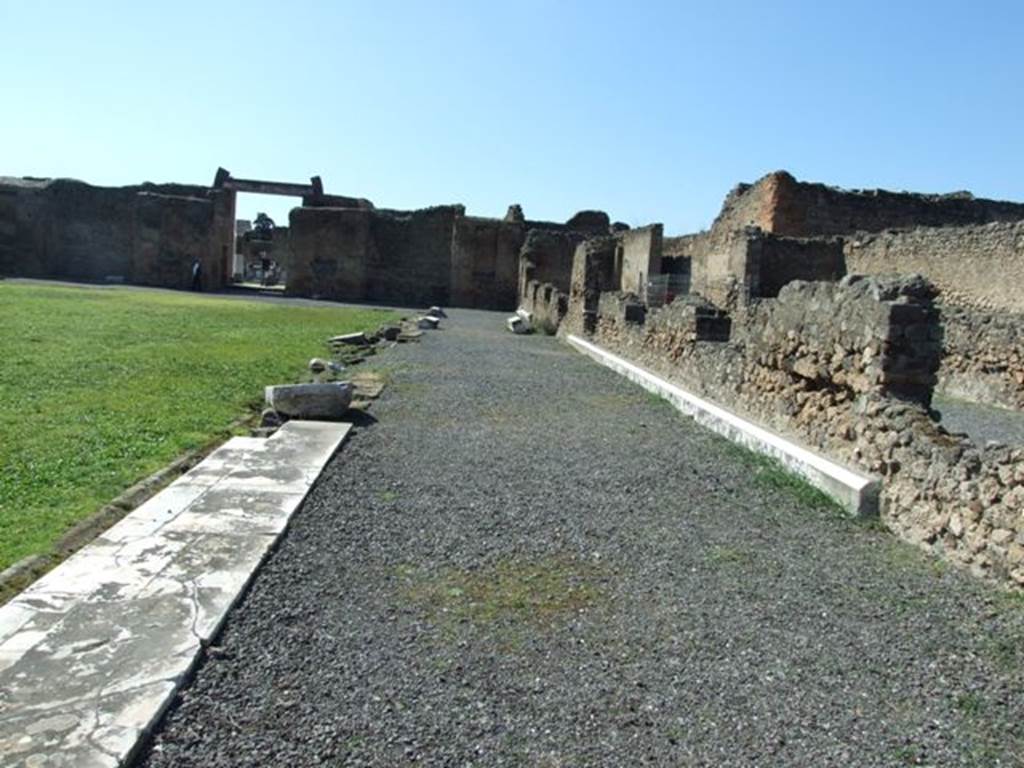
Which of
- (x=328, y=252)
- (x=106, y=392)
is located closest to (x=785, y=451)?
(x=106, y=392)

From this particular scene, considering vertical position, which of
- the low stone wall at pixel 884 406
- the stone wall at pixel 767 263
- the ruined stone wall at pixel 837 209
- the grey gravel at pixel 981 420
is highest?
the ruined stone wall at pixel 837 209

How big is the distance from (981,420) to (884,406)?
5.36 meters

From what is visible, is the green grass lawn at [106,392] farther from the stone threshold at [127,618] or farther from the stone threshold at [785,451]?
the stone threshold at [785,451]

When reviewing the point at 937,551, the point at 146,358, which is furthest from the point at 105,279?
the point at 937,551

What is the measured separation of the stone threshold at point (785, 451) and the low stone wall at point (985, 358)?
3.90 meters

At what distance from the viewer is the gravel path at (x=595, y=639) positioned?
278 cm

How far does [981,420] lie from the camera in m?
10.3

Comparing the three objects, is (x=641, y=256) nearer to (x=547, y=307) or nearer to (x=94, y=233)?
(x=547, y=307)

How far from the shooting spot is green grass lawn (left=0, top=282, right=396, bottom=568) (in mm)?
5004

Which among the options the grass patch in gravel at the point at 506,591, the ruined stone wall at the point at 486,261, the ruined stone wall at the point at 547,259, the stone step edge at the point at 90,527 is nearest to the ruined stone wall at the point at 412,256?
the ruined stone wall at the point at 486,261

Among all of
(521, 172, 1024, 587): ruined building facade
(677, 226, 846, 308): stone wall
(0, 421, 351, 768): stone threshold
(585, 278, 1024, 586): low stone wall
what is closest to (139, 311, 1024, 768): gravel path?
(0, 421, 351, 768): stone threshold

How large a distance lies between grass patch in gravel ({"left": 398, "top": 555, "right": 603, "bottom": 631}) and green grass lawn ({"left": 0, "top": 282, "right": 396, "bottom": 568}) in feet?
5.84

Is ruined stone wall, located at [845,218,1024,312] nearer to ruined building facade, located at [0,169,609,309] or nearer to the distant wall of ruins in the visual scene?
ruined building facade, located at [0,169,609,309]

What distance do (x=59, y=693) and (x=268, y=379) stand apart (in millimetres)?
8141
